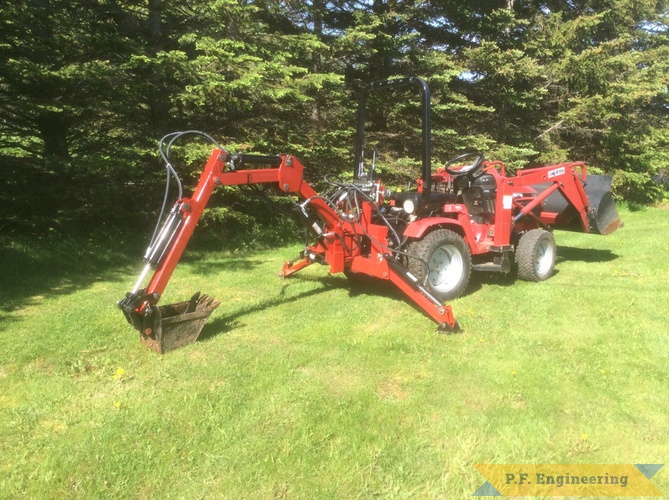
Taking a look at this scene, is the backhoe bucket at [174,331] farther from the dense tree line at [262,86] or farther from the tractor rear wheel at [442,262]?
the dense tree line at [262,86]

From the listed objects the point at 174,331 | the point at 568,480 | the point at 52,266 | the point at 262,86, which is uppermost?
the point at 262,86

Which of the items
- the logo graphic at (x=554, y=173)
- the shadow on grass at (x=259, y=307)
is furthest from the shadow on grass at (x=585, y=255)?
the shadow on grass at (x=259, y=307)

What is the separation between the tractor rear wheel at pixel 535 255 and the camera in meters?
6.32

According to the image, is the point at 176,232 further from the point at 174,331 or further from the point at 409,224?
the point at 409,224

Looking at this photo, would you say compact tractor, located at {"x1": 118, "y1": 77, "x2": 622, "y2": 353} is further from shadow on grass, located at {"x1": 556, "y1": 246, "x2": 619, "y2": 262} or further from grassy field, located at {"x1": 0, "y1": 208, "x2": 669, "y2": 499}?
shadow on grass, located at {"x1": 556, "y1": 246, "x2": 619, "y2": 262}

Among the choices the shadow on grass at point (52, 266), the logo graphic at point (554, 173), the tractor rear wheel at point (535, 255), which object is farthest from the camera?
the logo graphic at point (554, 173)

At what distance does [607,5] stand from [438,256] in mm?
14611

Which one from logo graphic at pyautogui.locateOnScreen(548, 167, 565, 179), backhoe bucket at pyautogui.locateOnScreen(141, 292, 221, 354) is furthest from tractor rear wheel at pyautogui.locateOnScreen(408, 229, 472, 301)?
backhoe bucket at pyautogui.locateOnScreen(141, 292, 221, 354)

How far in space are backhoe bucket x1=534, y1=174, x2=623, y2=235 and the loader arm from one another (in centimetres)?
324

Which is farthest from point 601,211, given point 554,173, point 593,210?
point 554,173

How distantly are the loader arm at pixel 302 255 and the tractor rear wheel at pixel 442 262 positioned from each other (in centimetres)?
26

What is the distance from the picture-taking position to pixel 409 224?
214 inches

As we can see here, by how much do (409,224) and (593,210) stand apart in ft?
10.7

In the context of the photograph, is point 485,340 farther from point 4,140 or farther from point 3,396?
point 4,140
